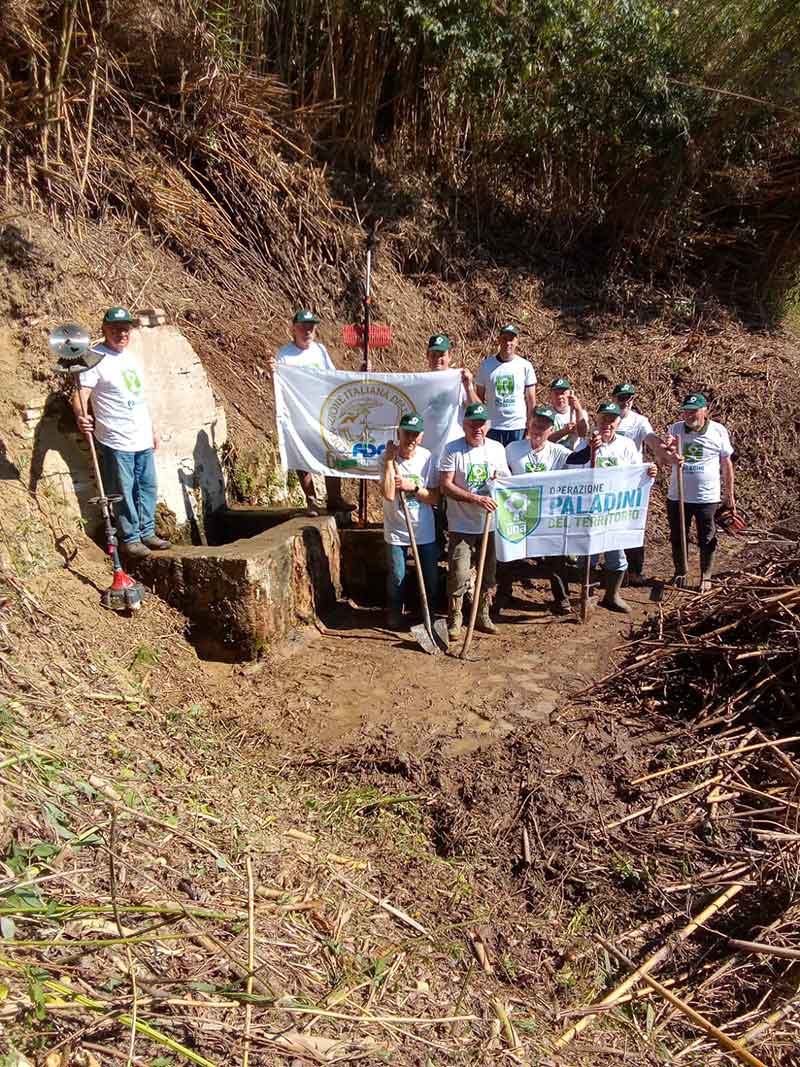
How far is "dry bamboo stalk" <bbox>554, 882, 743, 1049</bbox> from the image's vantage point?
348cm

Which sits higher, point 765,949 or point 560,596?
point 560,596

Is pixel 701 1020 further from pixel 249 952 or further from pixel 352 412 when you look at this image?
pixel 352 412

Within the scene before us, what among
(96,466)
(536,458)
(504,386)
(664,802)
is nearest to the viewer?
(664,802)

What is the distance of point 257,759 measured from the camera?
5.09 metres

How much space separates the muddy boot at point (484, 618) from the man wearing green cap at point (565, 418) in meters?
1.65

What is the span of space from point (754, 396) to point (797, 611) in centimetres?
648

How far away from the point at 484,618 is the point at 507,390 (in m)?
2.26

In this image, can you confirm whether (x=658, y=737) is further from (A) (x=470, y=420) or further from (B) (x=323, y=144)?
(B) (x=323, y=144)

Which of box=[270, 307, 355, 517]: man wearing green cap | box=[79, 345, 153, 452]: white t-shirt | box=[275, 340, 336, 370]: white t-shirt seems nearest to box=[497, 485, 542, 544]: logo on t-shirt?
box=[270, 307, 355, 517]: man wearing green cap

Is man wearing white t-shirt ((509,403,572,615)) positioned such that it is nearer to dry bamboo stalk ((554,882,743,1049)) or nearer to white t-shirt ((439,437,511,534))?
white t-shirt ((439,437,511,534))

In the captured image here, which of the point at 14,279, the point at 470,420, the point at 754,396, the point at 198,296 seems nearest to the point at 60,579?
the point at 14,279

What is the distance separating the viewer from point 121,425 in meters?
5.99

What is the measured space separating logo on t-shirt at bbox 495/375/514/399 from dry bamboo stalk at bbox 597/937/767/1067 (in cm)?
506

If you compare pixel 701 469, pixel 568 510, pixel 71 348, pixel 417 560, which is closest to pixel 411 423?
pixel 417 560
